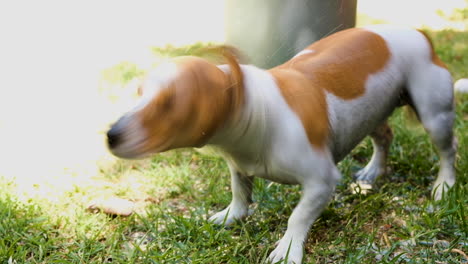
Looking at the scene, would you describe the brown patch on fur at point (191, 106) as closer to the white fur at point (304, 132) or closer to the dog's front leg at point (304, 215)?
the white fur at point (304, 132)

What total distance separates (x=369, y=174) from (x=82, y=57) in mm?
1616

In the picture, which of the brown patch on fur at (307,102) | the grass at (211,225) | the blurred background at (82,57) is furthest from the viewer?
the grass at (211,225)

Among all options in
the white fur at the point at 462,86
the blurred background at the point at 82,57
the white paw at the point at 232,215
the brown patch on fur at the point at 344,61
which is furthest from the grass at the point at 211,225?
the brown patch on fur at the point at 344,61

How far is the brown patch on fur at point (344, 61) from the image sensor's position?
217cm

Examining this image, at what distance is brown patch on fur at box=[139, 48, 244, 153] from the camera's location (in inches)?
56.0

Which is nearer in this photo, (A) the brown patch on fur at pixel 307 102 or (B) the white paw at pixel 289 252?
(A) the brown patch on fur at pixel 307 102

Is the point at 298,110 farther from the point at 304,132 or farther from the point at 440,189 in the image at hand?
the point at 440,189

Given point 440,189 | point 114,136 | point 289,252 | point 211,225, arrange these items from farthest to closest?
point 440,189 < point 211,225 < point 289,252 < point 114,136

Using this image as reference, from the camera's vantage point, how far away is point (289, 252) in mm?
2119

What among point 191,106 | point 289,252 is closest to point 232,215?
point 289,252

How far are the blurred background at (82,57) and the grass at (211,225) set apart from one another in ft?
0.95

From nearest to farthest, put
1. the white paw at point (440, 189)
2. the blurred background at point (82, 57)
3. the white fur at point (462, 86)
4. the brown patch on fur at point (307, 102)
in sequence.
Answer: the blurred background at point (82, 57) < the brown patch on fur at point (307, 102) < the white paw at point (440, 189) < the white fur at point (462, 86)

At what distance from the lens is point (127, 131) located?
4.51 ft

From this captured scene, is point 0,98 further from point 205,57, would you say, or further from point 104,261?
point 205,57
